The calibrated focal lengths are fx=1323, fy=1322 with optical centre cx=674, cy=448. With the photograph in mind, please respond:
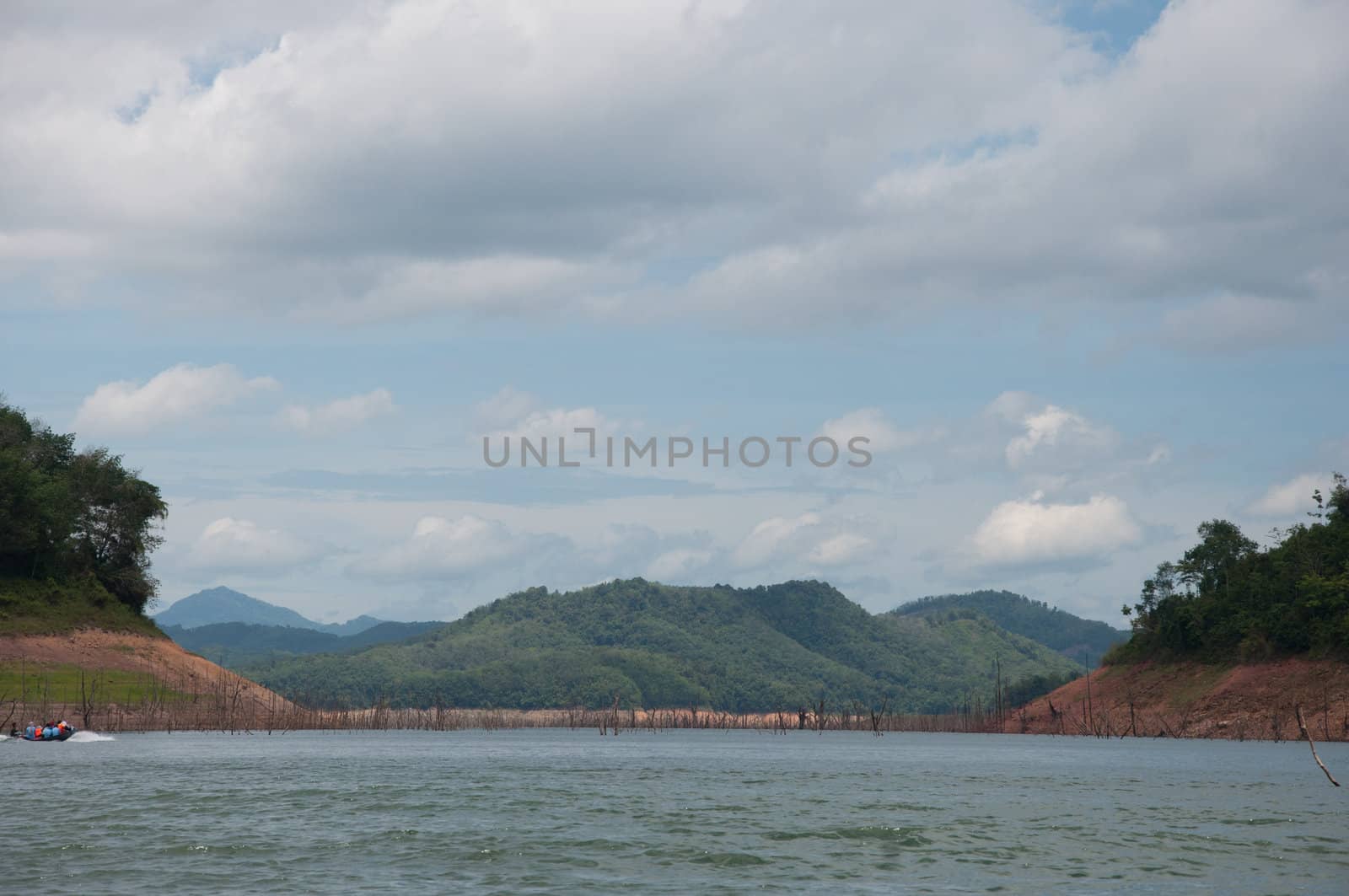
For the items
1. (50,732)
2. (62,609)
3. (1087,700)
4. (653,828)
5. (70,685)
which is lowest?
(653,828)

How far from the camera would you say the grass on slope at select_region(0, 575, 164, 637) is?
4980 inches

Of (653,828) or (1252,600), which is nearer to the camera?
(653,828)

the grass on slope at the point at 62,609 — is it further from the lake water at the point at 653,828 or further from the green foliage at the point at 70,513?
the lake water at the point at 653,828

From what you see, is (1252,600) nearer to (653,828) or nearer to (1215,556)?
(1215,556)

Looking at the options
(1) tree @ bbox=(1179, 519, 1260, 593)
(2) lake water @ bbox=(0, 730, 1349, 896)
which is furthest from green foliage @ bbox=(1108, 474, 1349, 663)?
(2) lake water @ bbox=(0, 730, 1349, 896)

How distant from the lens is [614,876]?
34.6 metres

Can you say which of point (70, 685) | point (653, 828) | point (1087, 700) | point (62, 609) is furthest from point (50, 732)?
point (1087, 700)

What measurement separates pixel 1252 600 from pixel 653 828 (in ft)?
393

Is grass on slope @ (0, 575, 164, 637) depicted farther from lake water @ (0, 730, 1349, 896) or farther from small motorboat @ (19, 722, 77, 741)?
lake water @ (0, 730, 1349, 896)

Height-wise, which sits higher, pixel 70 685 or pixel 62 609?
pixel 62 609

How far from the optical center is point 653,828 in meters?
45.7

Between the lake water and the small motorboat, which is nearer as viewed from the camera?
the lake water

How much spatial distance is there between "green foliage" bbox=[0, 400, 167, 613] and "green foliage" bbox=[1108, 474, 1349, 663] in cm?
11878

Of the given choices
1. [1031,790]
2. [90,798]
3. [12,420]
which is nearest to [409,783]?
[90,798]
